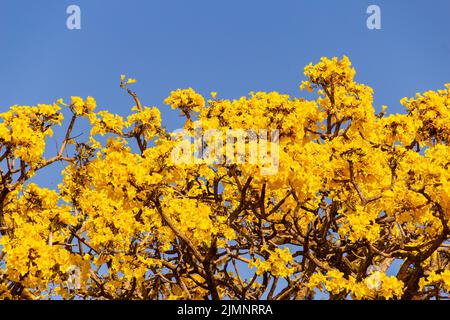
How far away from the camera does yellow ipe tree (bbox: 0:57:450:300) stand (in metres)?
10.4

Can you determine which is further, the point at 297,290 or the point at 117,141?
the point at 117,141

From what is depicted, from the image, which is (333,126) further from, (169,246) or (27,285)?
(27,285)

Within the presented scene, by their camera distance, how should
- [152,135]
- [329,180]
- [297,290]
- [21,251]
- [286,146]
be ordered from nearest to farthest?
1. [21,251]
2. [286,146]
3. [329,180]
4. [297,290]
5. [152,135]

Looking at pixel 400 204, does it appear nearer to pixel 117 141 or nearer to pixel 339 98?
pixel 339 98

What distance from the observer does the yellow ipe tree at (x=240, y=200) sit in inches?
409

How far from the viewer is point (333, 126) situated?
50.5 feet

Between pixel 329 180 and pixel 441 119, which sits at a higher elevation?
pixel 441 119

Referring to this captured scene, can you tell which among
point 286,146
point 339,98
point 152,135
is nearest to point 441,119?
point 339,98

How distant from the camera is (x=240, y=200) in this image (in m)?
10.6

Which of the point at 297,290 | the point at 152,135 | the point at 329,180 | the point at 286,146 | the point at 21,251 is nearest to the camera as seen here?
the point at 21,251

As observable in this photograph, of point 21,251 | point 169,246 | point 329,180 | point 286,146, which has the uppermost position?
point 286,146

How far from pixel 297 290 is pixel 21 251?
6147 millimetres

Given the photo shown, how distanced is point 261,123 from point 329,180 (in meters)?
1.87

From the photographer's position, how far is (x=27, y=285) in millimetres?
10477
